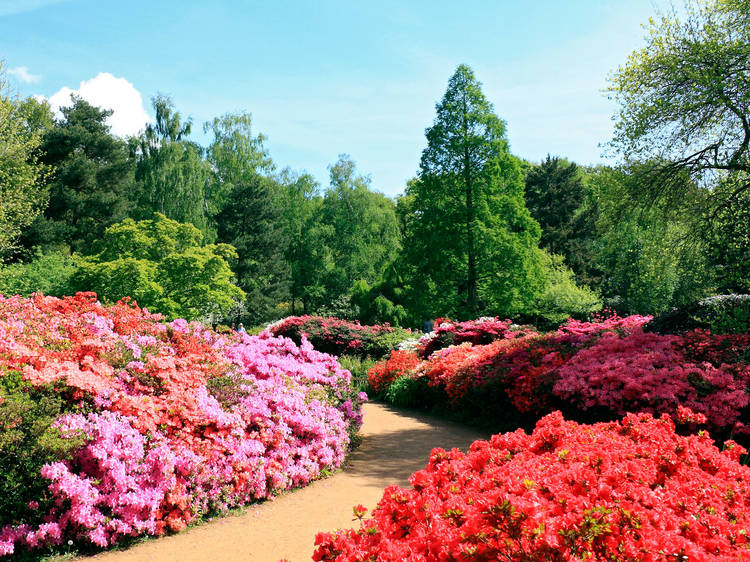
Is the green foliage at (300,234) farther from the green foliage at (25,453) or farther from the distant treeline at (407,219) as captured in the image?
the green foliage at (25,453)

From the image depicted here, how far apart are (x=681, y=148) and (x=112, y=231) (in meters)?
19.4

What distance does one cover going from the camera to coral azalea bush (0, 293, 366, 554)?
372cm

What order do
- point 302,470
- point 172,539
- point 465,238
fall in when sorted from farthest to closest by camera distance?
point 465,238
point 302,470
point 172,539

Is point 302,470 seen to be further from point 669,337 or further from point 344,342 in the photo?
point 344,342

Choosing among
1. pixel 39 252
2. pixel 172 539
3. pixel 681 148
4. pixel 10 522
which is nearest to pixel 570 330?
pixel 681 148

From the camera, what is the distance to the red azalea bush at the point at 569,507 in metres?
2.00

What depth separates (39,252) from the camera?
23.6 meters

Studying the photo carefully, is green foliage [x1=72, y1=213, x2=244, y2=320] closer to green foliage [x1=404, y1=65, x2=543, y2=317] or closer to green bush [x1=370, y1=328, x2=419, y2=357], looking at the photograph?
green bush [x1=370, y1=328, x2=419, y2=357]

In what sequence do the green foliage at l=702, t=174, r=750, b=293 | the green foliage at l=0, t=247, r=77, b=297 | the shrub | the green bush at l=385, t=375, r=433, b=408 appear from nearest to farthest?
the green bush at l=385, t=375, r=433, b=408 < the green foliage at l=702, t=174, r=750, b=293 < the shrub < the green foliage at l=0, t=247, r=77, b=297

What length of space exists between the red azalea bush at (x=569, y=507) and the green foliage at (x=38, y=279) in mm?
20584

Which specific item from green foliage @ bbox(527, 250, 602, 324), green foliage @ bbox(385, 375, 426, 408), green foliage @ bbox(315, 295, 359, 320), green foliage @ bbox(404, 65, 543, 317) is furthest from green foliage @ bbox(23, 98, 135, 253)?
green foliage @ bbox(527, 250, 602, 324)

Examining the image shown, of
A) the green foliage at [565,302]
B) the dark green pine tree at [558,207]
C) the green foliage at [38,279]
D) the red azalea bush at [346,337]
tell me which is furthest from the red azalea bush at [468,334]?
the dark green pine tree at [558,207]

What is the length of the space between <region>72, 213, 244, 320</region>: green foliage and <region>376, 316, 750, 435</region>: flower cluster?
40.9 feet

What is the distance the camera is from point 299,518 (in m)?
4.43
